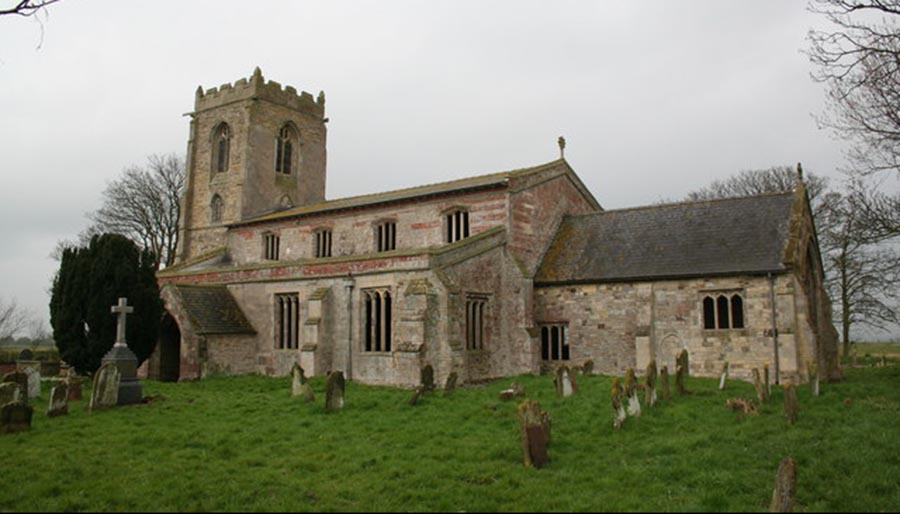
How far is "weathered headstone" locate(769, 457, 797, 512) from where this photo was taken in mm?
7262

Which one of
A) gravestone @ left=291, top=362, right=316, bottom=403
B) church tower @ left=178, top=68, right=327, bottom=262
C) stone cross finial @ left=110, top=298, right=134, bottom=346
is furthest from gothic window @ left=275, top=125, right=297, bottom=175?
gravestone @ left=291, top=362, right=316, bottom=403

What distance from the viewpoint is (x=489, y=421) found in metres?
13.2

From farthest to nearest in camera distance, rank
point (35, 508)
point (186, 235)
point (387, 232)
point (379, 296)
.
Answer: point (186, 235) → point (387, 232) → point (379, 296) → point (35, 508)

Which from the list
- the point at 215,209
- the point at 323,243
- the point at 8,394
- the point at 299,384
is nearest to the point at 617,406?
the point at 299,384

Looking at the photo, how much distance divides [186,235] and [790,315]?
30380 millimetres

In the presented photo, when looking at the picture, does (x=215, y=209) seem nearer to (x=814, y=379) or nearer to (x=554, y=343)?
(x=554, y=343)

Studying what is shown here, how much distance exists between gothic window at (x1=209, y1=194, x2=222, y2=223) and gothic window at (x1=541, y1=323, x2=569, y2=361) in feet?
67.9

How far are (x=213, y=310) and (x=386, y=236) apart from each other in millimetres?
7271

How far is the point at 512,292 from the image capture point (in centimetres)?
2334

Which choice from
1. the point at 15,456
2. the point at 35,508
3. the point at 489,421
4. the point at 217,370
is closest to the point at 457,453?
the point at 489,421

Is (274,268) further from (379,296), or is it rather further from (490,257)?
(490,257)

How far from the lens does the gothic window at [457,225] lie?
24578 mm

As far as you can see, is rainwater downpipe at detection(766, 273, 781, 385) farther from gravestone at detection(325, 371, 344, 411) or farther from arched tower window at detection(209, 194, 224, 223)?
arched tower window at detection(209, 194, 224, 223)

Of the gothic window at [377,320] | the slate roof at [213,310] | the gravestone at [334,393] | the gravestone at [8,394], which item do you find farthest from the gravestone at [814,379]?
Result: the slate roof at [213,310]
